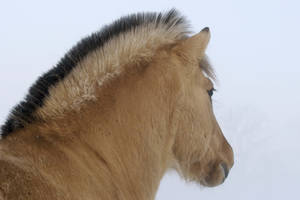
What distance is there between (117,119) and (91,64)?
409 millimetres

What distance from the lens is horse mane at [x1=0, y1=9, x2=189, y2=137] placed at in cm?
215

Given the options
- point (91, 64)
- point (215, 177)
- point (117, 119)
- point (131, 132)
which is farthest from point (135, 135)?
point (215, 177)

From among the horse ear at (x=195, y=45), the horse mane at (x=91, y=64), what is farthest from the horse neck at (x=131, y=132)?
the horse ear at (x=195, y=45)

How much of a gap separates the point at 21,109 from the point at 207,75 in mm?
1508

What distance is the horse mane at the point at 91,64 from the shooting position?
84.7 inches

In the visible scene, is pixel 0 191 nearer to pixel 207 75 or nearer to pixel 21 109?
pixel 21 109

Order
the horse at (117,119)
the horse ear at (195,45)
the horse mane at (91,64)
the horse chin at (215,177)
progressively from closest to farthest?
the horse at (117,119) < the horse mane at (91,64) < the horse ear at (195,45) < the horse chin at (215,177)

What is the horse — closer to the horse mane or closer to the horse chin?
the horse mane

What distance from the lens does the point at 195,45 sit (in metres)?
2.64

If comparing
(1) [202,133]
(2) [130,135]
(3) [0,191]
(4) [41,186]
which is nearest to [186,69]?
(1) [202,133]

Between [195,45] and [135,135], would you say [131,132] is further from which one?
[195,45]

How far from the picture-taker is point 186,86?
2564mm

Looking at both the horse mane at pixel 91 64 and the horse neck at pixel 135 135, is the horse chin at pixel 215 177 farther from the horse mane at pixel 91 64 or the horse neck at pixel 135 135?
the horse mane at pixel 91 64

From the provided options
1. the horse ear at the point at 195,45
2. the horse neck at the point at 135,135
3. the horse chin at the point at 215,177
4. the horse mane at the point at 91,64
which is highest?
the horse mane at the point at 91,64
